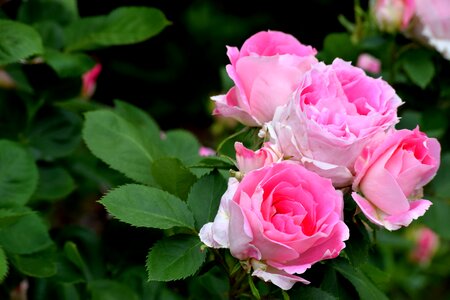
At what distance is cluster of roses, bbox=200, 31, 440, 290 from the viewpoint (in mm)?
744

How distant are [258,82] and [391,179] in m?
0.20

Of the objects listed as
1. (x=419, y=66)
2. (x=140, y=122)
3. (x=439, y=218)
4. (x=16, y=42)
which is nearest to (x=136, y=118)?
(x=140, y=122)

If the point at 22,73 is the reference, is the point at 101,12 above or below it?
below

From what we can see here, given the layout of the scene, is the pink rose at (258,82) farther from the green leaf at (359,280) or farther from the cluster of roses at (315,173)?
the green leaf at (359,280)

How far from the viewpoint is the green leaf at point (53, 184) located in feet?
4.19

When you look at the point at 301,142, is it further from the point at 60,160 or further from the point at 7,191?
the point at 60,160

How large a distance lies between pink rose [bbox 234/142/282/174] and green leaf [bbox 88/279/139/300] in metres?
0.40

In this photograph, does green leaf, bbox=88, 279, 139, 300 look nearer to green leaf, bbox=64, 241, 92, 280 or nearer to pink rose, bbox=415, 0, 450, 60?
green leaf, bbox=64, 241, 92, 280

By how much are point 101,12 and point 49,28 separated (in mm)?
1650

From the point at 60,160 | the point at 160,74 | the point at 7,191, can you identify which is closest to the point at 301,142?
the point at 7,191

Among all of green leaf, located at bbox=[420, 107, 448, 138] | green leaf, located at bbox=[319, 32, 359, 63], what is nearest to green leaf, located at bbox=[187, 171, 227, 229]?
green leaf, located at bbox=[319, 32, 359, 63]

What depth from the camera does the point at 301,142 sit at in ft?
2.60

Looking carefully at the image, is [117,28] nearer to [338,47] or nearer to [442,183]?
[338,47]

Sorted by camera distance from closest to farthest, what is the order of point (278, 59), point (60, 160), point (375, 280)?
point (278, 59)
point (375, 280)
point (60, 160)
